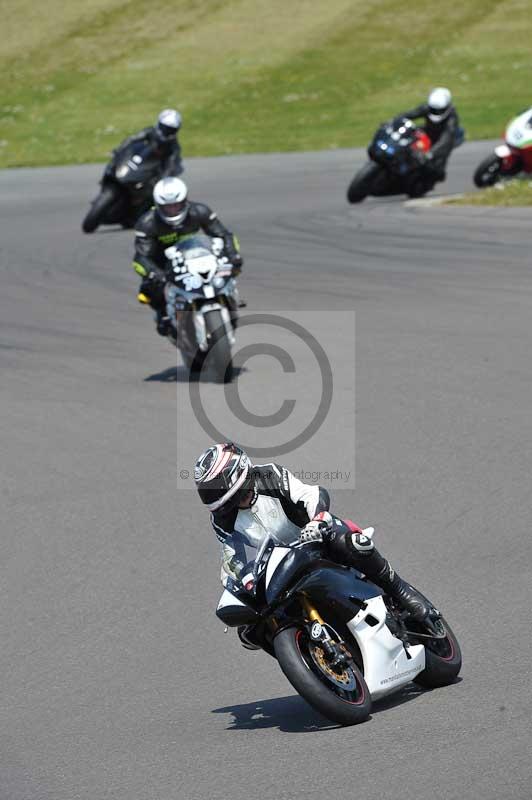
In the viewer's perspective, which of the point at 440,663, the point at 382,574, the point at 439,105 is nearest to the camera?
the point at 382,574

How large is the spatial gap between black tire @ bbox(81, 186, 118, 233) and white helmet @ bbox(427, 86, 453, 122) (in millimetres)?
5143

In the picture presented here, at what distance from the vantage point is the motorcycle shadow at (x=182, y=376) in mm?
13375

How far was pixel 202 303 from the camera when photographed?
13242 millimetres

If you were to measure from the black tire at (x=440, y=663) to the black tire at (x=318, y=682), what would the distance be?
1.42 feet

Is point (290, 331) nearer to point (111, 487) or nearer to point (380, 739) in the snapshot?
point (111, 487)

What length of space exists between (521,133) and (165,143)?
5.13m

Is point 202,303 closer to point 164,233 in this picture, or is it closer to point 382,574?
point 164,233

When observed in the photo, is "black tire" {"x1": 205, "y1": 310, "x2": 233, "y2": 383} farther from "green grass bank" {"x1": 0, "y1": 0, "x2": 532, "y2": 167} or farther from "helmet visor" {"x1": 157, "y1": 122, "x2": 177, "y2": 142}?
"green grass bank" {"x1": 0, "y1": 0, "x2": 532, "y2": 167}

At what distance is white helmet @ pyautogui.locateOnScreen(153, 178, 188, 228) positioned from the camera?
13.7 metres

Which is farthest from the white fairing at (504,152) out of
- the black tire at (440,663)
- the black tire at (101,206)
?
the black tire at (440,663)

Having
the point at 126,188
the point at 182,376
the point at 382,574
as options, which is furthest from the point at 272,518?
the point at 126,188

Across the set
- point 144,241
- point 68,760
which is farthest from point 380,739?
point 144,241

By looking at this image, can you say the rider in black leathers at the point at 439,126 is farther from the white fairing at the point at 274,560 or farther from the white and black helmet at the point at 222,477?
the white fairing at the point at 274,560

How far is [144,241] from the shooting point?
14.1 meters
